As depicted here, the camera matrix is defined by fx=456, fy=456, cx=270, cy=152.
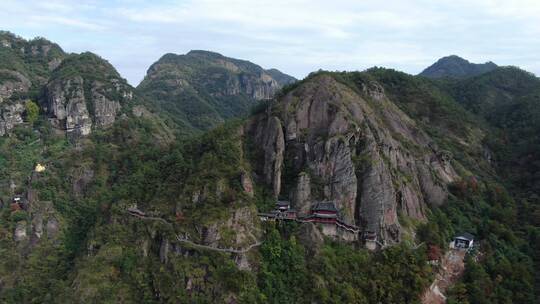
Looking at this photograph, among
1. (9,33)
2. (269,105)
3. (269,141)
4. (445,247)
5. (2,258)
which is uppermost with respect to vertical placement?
(9,33)

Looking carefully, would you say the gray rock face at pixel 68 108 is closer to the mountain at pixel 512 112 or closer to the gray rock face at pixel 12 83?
the gray rock face at pixel 12 83

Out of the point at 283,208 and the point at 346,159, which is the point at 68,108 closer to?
the point at 283,208

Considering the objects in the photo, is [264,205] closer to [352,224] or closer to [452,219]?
[352,224]

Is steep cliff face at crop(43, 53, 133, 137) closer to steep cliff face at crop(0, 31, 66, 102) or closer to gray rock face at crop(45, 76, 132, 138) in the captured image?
gray rock face at crop(45, 76, 132, 138)

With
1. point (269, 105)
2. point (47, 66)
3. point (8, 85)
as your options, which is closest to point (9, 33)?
point (47, 66)

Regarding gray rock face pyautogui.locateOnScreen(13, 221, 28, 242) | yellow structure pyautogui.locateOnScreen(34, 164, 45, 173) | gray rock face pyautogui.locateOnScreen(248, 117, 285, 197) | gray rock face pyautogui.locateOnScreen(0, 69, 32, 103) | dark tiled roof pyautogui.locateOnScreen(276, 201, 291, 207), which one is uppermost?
gray rock face pyautogui.locateOnScreen(0, 69, 32, 103)

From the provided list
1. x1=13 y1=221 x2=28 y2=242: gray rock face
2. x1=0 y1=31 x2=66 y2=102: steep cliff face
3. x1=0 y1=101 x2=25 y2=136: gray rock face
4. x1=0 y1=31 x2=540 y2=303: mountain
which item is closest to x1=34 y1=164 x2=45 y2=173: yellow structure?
x1=0 y1=31 x2=540 y2=303: mountain
